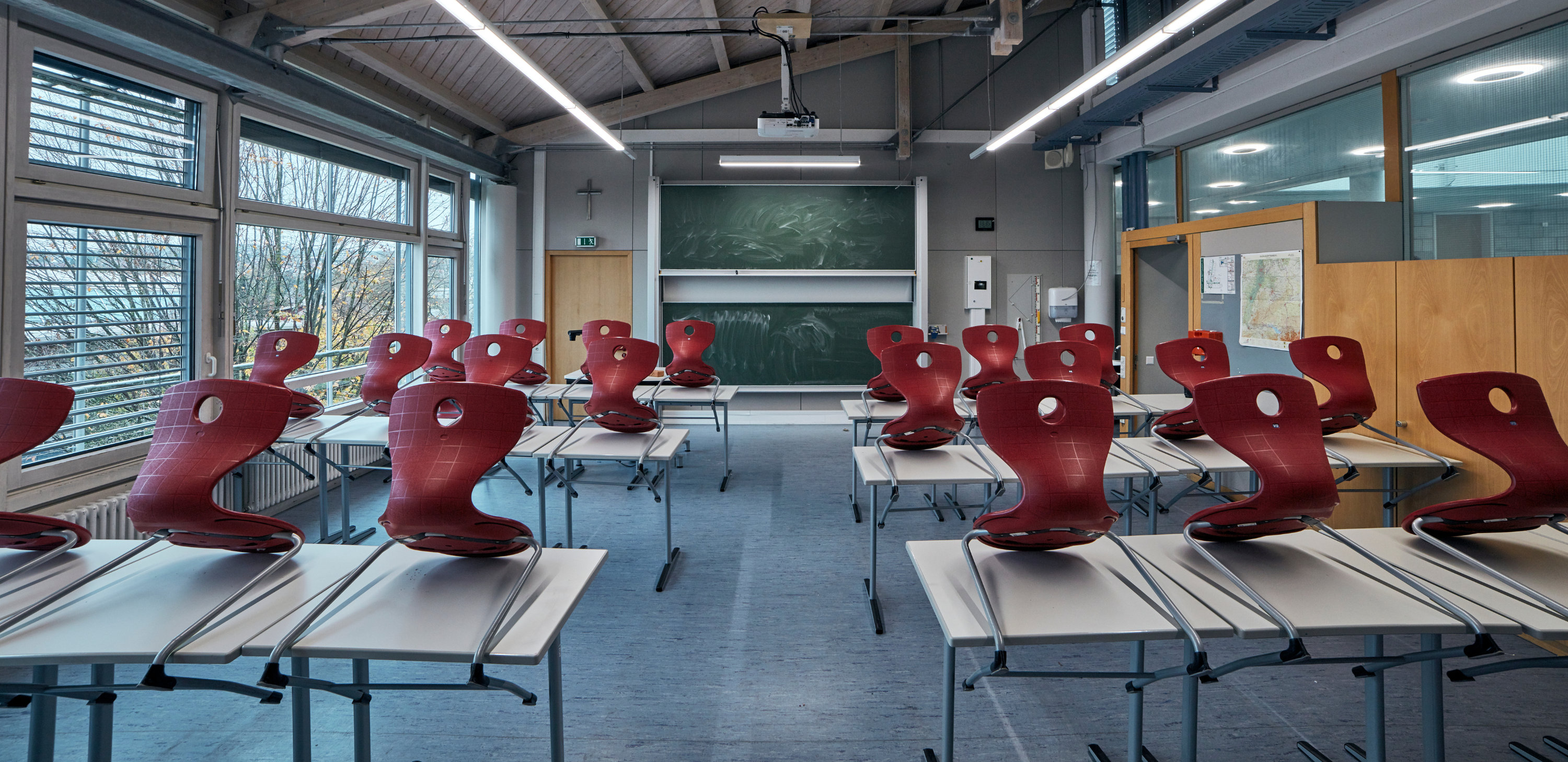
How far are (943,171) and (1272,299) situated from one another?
174 inches

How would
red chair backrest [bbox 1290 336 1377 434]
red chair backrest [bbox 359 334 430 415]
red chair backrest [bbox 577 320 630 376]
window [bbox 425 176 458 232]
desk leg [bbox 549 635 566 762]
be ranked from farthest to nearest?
window [bbox 425 176 458 232]
red chair backrest [bbox 577 320 630 376]
red chair backrest [bbox 359 334 430 415]
red chair backrest [bbox 1290 336 1377 434]
desk leg [bbox 549 635 566 762]

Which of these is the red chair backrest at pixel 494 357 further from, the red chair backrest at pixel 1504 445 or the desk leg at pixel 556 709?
the red chair backrest at pixel 1504 445

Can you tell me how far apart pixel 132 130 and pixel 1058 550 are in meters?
5.03

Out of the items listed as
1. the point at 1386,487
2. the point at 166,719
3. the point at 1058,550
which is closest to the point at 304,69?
the point at 166,719

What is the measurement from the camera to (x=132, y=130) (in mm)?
4082

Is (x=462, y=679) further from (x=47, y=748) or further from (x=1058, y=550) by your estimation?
(x=1058, y=550)

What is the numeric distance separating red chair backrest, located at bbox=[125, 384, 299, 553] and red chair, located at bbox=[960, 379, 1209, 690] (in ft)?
5.61

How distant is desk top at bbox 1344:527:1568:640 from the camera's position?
1.62m

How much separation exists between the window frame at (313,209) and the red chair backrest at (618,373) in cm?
286

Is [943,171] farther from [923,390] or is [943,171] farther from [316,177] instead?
[316,177]

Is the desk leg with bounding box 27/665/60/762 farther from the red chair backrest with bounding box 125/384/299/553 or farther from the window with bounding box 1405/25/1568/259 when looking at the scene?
the window with bounding box 1405/25/1568/259

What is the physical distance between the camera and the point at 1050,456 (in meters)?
1.91

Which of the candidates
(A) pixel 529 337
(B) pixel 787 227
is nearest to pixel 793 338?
(B) pixel 787 227

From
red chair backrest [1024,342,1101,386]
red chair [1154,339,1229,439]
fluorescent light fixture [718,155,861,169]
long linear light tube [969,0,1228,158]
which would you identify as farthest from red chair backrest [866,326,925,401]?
→ fluorescent light fixture [718,155,861,169]
